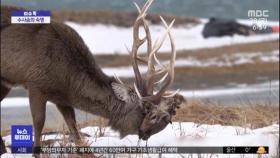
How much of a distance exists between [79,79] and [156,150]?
1.17m

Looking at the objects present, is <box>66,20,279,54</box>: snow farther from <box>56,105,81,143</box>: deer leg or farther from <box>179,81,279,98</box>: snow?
<box>56,105,81,143</box>: deer leg

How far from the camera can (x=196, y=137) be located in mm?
6199

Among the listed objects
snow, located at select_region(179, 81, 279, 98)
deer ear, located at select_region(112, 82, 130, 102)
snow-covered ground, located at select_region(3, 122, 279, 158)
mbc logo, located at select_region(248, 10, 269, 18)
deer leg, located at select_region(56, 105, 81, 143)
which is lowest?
snow-covered ground, located at select_region(3, 122, 279, 158)

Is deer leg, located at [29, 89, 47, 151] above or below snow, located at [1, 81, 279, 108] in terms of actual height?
below

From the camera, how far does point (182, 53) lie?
2608cm

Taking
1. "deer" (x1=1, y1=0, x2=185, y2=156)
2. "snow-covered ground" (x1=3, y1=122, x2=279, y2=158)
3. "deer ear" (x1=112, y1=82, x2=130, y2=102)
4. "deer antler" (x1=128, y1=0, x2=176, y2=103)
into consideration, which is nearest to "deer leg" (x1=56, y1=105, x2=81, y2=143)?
"deer" (x1=1, y1=0, x2=185, y2=156)

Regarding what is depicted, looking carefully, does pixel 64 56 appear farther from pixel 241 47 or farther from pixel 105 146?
pixel 241 47

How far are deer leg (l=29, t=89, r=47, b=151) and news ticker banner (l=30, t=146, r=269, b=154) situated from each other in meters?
0.38

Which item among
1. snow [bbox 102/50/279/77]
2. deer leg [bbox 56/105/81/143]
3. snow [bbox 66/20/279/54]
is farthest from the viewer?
snow [bbox 66/20/279/54]
